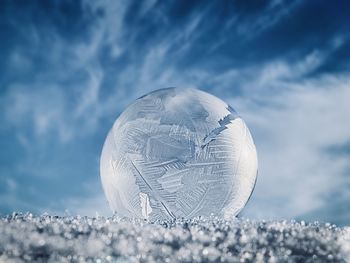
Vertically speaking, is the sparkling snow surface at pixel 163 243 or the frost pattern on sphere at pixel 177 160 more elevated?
the frost pattern on sphere at pixel 177 160

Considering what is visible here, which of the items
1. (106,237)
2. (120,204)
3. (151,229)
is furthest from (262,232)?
(120,204)

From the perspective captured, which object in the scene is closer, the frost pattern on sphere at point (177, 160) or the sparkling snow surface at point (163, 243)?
the sparkling snow surface at point (163, 243)

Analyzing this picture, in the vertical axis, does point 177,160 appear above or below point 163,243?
above

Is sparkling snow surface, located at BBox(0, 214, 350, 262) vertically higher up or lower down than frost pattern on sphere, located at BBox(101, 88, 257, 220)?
lower down

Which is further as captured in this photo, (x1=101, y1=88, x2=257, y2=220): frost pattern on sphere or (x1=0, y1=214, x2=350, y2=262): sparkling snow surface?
Answer: (x1=101, y1=88, x2=257, y2=220): frost pattern on sphere
